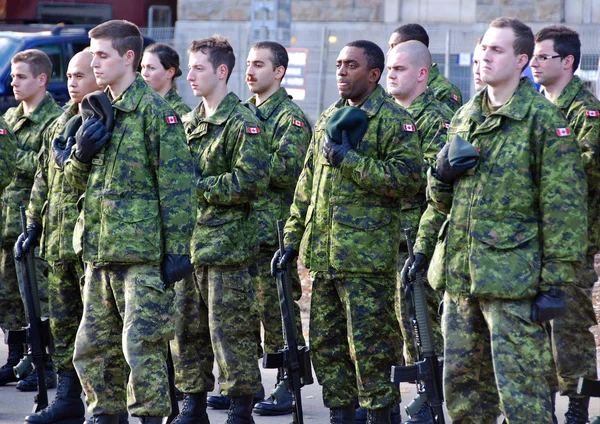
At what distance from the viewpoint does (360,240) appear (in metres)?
6.02

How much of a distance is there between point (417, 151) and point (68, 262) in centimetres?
226

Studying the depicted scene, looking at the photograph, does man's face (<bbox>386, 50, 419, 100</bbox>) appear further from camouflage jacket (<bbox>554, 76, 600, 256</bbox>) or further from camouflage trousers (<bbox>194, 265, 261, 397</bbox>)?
Answer: camouflage trousers (<bbox>194, 265, 261, 397</bbox>)

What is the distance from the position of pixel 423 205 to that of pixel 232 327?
58.8 inches

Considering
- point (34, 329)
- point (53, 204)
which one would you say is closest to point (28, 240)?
point (53, 204)

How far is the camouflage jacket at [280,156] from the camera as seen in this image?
7414 millimetres

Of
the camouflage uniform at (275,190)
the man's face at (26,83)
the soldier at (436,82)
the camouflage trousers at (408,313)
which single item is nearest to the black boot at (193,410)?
the camouflage uniform at (275,190)

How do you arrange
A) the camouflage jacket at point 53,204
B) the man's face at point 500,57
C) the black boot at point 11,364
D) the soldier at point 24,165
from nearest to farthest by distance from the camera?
the man's face at point 500,57 → the camouflage jacket at point 53,204 → the black boot at point 11,364 → the soldier at point 24,165

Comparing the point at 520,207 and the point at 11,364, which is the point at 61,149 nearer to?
the point at 11,364

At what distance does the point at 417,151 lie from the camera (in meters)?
6.12

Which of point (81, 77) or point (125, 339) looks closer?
point (125, 339)

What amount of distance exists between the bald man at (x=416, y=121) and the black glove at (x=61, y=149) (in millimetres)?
2096

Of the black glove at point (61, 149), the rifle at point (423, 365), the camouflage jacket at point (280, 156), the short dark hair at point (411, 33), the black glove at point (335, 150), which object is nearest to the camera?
the rifle at point (423, 365)

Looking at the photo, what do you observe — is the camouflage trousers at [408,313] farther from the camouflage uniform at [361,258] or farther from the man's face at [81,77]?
the man's face at [81,77]

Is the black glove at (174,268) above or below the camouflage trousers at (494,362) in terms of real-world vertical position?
above
